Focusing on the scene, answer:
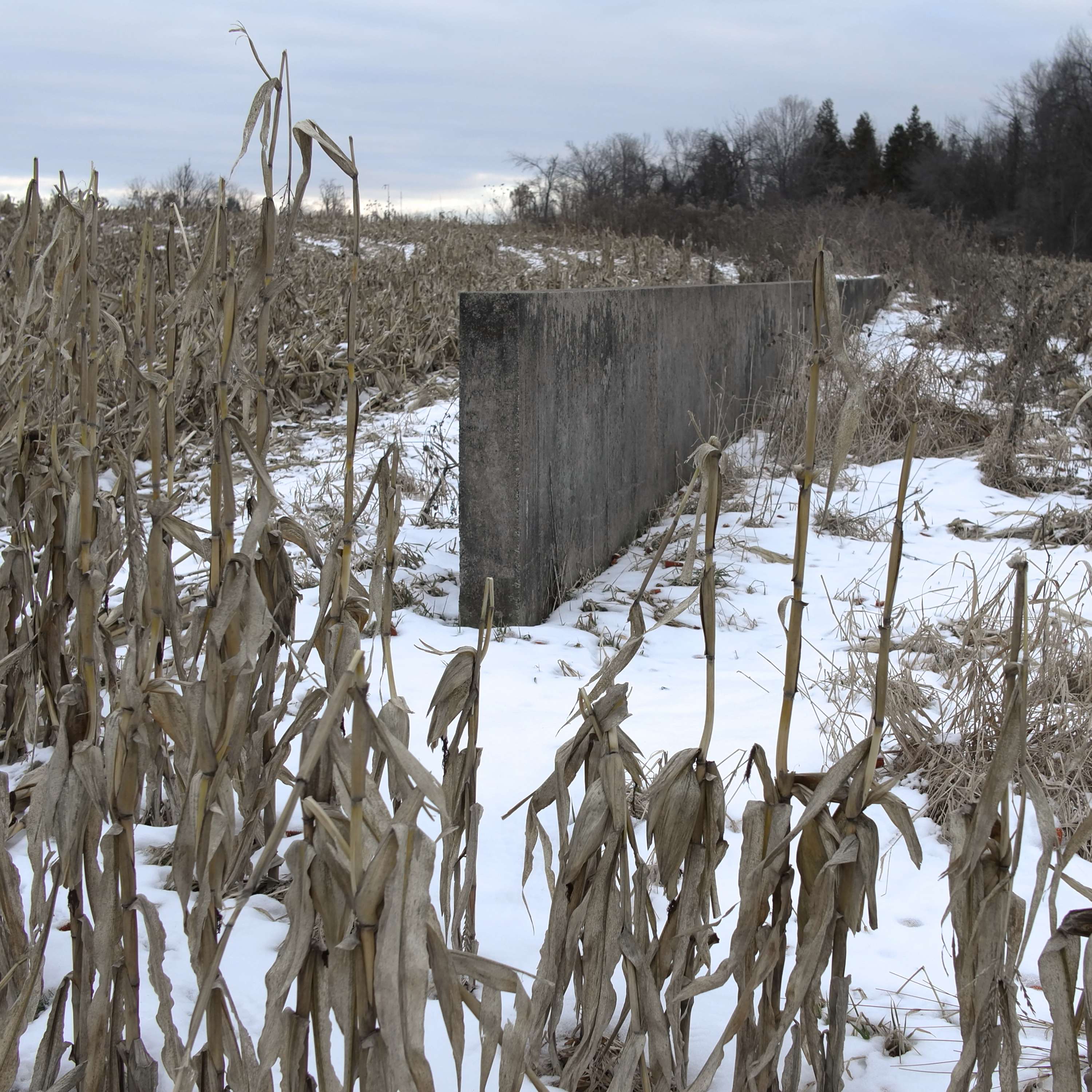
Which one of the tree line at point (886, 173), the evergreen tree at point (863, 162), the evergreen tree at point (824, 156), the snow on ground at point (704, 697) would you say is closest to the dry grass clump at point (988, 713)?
the snow on ground at point (704, 697)

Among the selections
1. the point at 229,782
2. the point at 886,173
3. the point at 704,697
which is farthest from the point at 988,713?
the point at 886,173

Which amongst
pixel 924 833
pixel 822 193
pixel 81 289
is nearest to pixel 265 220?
pixel 81 289

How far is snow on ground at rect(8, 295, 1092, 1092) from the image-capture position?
1505 mm

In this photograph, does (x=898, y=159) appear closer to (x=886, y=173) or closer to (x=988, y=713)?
(x=886, y=173)

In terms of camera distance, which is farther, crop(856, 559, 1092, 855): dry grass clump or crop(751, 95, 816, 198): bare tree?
crop(751, 95, 816, 198): bare tree

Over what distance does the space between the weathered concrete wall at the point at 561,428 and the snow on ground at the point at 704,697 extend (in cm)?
18

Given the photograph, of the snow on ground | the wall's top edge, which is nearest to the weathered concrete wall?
the wall's top edge

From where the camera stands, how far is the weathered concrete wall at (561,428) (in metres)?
3.17

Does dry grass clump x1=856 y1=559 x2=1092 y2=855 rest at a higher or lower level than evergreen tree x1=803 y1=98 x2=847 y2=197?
lower

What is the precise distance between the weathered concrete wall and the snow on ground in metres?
0.18

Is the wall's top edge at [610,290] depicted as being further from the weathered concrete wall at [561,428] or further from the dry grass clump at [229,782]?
the dry grass clump at [229,782]

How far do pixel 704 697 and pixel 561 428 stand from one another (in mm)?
1132

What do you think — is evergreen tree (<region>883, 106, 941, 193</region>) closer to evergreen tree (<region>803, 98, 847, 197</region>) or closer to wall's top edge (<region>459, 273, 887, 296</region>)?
evergreen tree (<region>803, 98, 847, 197</region>)

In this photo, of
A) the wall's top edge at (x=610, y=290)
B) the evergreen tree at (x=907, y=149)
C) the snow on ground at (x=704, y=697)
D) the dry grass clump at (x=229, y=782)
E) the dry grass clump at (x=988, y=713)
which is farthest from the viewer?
the evergreen tree at (x=907, y=149)
